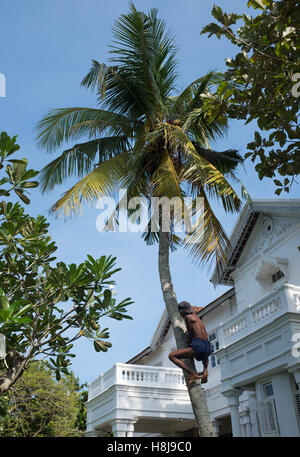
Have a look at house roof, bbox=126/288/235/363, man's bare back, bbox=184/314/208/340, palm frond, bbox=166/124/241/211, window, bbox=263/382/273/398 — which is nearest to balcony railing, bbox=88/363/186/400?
house roof, bbox=126/288/235/363

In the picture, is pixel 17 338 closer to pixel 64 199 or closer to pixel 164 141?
pixel 64 199

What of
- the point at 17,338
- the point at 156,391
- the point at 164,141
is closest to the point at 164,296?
the point at 17,338

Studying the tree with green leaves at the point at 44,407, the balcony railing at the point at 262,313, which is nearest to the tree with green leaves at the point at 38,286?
the balcony railing at the point at 262,313

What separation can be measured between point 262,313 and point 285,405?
231cm

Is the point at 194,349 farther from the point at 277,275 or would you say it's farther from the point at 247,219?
the point at 247,219

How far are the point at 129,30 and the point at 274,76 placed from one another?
5.88 meters

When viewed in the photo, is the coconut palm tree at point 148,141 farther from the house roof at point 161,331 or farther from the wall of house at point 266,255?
the house roof at point 161,331

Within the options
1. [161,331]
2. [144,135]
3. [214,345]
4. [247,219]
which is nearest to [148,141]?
[144,135]

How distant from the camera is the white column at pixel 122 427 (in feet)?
48.8

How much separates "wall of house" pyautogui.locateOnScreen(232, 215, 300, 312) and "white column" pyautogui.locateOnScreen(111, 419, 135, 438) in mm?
5756

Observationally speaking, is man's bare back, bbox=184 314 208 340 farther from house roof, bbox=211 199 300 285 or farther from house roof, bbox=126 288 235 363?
house roof, bbox=126 288 235 363

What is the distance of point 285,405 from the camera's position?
35.9 feet

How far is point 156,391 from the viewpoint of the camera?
631 inches

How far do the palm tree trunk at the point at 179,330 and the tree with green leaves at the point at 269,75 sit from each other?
9.93 ft
